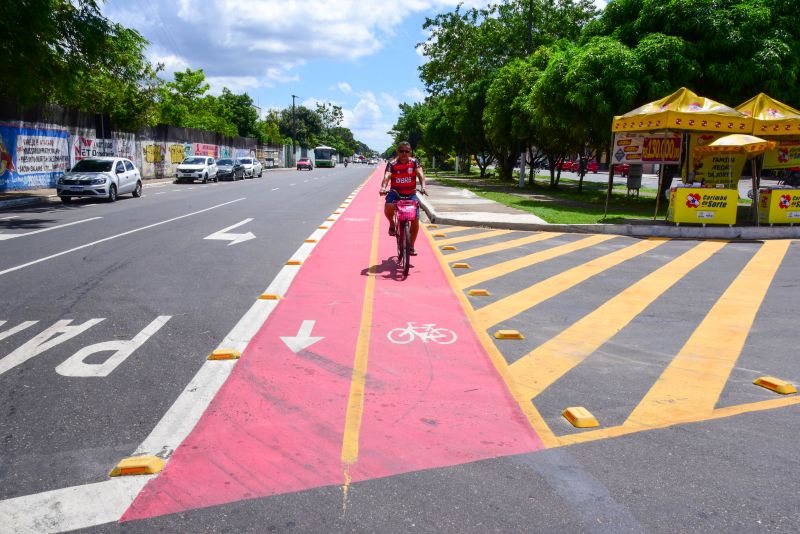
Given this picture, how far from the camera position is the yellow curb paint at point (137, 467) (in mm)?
3242

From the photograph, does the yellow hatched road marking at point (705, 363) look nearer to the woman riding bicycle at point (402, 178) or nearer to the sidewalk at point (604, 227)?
the woman riding bicycle at point (402, 178)

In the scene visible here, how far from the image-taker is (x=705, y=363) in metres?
5.17

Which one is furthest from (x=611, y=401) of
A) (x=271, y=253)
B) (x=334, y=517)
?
(x=271, y=253)

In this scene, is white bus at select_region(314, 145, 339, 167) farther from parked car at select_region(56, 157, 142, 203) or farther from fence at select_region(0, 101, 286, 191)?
parked car at select_region(56, 157, 142, 203)

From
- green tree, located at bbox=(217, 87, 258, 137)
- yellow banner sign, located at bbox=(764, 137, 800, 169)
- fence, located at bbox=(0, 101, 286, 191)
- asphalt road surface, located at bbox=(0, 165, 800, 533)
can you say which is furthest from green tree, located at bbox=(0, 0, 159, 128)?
green tree, located at bbox=(217, 87, 258, 137)

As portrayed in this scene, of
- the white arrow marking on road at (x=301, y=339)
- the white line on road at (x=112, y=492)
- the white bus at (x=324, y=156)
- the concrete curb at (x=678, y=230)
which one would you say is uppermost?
the white bus at (x=324, y=156)

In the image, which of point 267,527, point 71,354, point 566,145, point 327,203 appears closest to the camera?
point 267,527

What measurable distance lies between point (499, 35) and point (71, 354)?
35691mm

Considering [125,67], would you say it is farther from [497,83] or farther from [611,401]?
[611,401]

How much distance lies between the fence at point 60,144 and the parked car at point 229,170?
14.0 feet

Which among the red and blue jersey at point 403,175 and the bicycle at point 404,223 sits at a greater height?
the red and blue jersey at point 403,175

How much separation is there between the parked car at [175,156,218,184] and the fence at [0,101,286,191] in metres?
3.20

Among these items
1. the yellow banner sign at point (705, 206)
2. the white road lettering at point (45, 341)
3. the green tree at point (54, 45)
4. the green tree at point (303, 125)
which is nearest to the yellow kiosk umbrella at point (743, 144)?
the yellow banner sign at point (705, 206)

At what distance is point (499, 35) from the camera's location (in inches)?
1431
